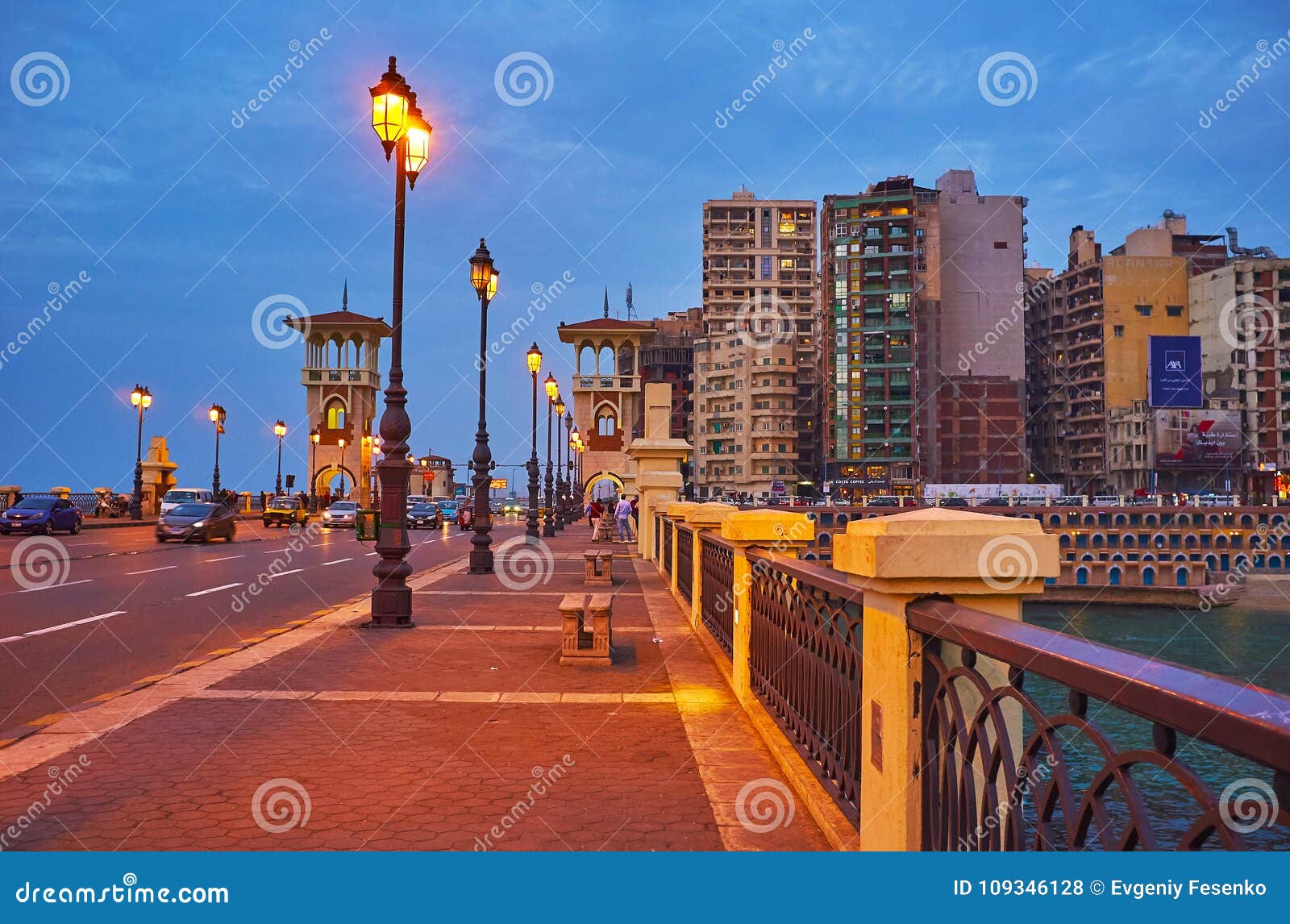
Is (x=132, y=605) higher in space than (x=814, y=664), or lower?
lower

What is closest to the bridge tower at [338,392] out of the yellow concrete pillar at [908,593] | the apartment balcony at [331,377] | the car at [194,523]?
the apartment balcony at [331,377]

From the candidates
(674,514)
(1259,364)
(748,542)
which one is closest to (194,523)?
(674,514)

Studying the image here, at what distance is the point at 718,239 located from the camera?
12131 centimetres

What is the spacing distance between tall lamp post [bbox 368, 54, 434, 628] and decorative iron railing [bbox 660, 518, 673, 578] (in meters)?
6.04

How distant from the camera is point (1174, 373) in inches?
2904

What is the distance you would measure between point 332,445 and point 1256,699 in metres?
103

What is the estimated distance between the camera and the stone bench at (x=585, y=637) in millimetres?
9453

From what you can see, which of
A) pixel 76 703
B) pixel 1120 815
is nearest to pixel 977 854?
pixel 76 703

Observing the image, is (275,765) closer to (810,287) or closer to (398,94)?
(398,94)

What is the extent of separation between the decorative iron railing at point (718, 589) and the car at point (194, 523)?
23936 mm

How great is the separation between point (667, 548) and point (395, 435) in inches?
320

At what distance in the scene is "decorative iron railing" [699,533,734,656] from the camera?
29.4ft

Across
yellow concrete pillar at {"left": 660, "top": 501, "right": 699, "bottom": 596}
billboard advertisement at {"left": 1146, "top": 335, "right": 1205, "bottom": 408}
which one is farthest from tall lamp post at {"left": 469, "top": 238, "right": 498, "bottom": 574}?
billboard advertisement at {"left": 1146, "top": 335, "right": 1205, "bottom": 408}

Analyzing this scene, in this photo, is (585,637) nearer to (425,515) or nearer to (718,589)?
(718,589)
